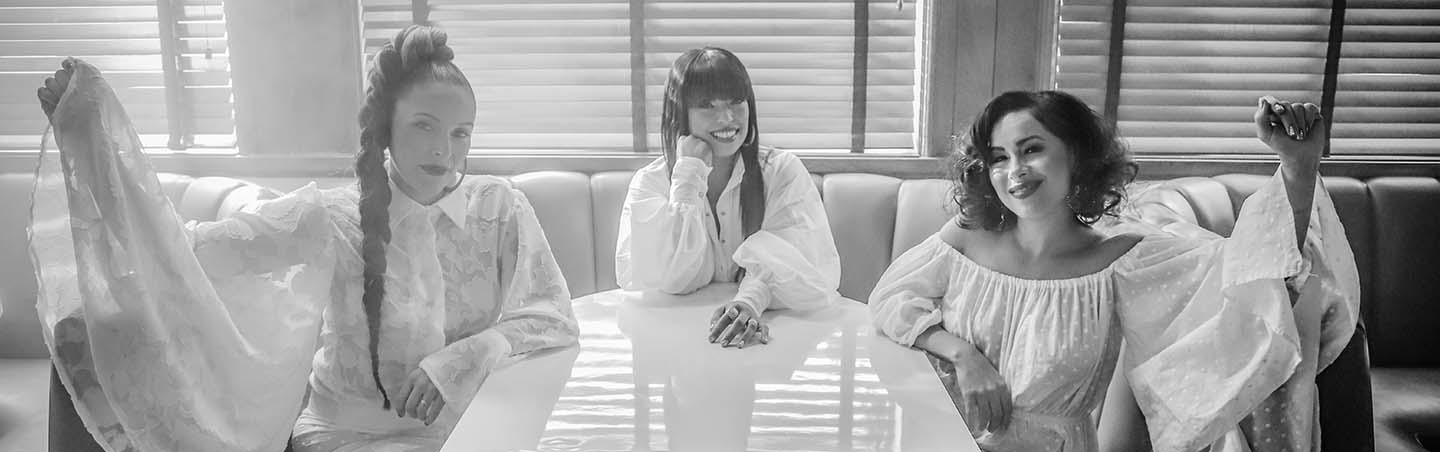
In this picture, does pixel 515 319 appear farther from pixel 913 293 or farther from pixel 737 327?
pixel 913 293

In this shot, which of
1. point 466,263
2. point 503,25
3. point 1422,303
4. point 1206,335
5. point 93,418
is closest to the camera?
point 93,418

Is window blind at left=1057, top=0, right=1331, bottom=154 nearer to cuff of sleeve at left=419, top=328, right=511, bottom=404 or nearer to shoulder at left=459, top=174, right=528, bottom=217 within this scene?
shoulder at left=459, top=174, right=528, bottom=217

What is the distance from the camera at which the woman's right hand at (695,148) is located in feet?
7.45

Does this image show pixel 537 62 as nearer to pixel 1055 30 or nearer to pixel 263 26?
pixel 263 26

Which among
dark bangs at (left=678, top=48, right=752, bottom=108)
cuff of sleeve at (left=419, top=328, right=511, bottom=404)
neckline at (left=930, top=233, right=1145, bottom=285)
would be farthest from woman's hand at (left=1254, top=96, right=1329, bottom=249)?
cuff of sleeve at (left=419, top=328, right=511, bottom=404)

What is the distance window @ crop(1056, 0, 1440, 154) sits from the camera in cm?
295

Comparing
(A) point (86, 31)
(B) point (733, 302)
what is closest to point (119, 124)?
(B) point (733, 302)

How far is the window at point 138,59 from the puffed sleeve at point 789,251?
1744 millimetres

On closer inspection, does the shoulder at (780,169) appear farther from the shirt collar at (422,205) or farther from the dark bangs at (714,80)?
the shirt collar at (422,205)

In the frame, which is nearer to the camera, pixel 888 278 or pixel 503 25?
pixel 888 278

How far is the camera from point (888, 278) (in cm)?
196

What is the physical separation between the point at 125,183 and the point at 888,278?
4.37 ft

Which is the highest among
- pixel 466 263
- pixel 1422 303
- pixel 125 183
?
pixel 125 183

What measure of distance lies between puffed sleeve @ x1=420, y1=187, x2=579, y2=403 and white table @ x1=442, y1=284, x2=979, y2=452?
0.17 feet
